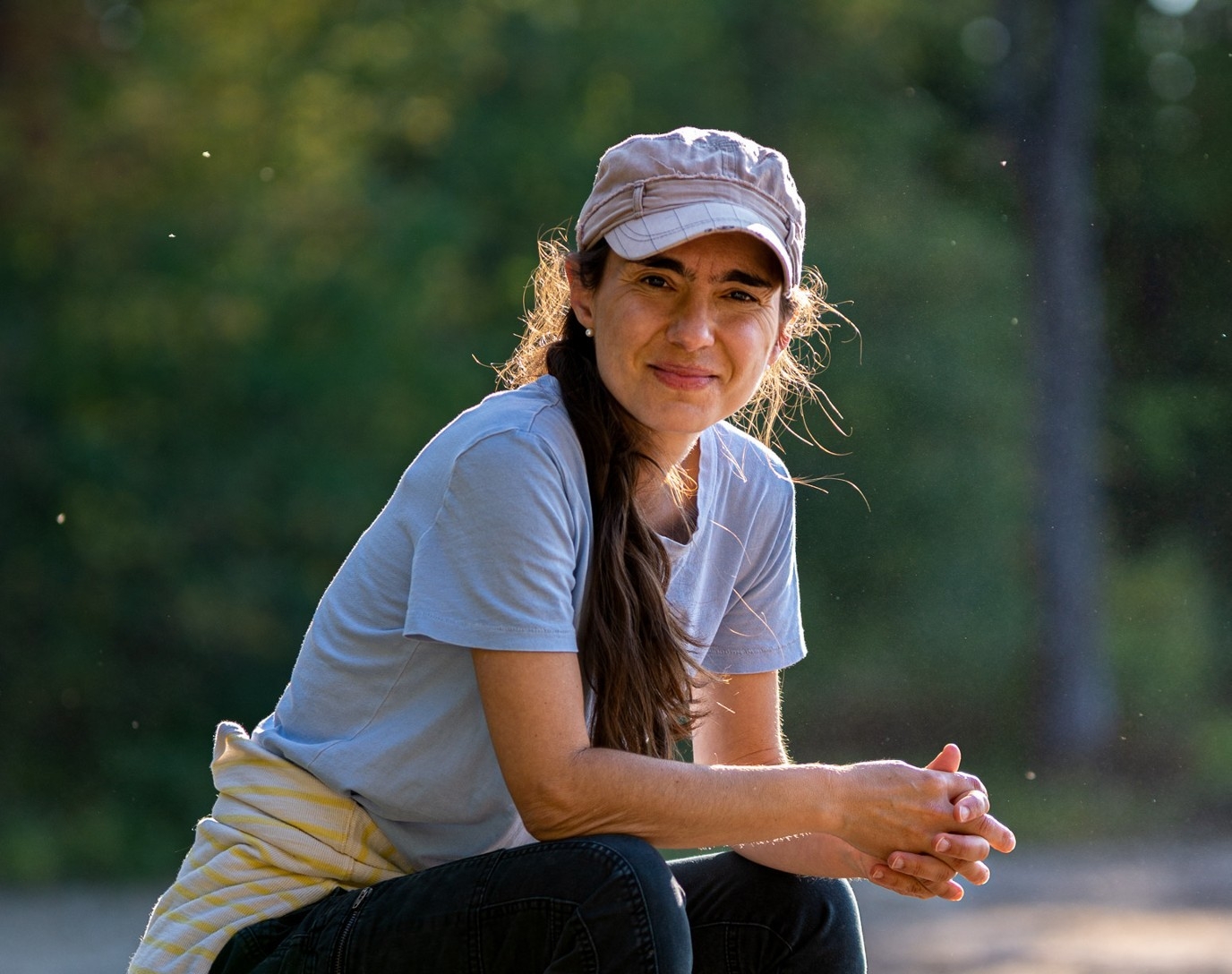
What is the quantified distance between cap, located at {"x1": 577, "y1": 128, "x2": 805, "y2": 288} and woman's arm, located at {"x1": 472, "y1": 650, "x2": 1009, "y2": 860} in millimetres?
477

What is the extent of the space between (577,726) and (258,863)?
1.18 ft

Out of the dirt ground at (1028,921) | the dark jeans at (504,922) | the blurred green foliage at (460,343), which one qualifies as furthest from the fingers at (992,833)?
the blurred green foliage at (460,343)

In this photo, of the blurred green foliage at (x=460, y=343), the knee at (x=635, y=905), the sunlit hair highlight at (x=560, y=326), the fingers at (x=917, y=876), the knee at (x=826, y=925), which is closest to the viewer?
the knee at (x=635, y=905)

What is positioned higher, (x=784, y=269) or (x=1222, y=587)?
(x=1222, y=587)

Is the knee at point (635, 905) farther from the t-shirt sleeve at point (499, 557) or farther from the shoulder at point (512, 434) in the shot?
the shoulder at point (512, 434)

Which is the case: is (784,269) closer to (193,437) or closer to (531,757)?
(531,757)

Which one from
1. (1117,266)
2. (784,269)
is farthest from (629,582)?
(1117,266)

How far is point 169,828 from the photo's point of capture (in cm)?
696

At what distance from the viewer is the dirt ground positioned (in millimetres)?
5035

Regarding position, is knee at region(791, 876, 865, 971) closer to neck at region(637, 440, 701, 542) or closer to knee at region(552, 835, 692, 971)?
knee at region(552, 835, 692, 971)

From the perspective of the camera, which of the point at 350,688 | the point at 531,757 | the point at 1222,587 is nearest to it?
the point at 531,757

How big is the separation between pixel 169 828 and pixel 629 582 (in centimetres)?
576

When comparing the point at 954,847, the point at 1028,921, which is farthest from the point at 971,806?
the point at 1028,921

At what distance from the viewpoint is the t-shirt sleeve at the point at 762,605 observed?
201 centimetres
